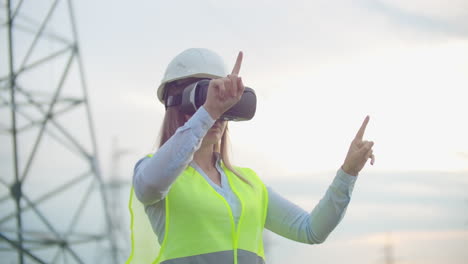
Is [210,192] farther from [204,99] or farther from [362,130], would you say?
[362,130]

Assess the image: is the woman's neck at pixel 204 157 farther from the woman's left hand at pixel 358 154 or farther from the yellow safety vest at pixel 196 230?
the woman's left hand at pixel 358 154

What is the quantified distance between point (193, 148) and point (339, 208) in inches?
26.3

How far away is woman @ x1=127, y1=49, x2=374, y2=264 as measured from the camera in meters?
1.81

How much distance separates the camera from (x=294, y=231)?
7.73 feet

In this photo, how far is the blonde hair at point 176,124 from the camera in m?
2.20

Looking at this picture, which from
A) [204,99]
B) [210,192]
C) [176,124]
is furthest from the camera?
[176,124]

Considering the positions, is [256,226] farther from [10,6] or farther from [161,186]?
[10,6]

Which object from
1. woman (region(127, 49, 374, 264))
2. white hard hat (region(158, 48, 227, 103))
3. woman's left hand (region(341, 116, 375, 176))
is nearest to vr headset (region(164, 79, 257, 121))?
woman (region(127, 49, 374, 264))

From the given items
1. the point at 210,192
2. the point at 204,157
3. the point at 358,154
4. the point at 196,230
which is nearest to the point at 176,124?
the point at 204,157

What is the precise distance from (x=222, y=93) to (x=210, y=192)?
1.40 feet

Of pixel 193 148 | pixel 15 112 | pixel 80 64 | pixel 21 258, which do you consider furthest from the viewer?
pixel 80 64

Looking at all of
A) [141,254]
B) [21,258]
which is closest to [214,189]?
[141,254]

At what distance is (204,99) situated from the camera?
6.35 feet

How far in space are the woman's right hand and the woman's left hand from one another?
0.57m
